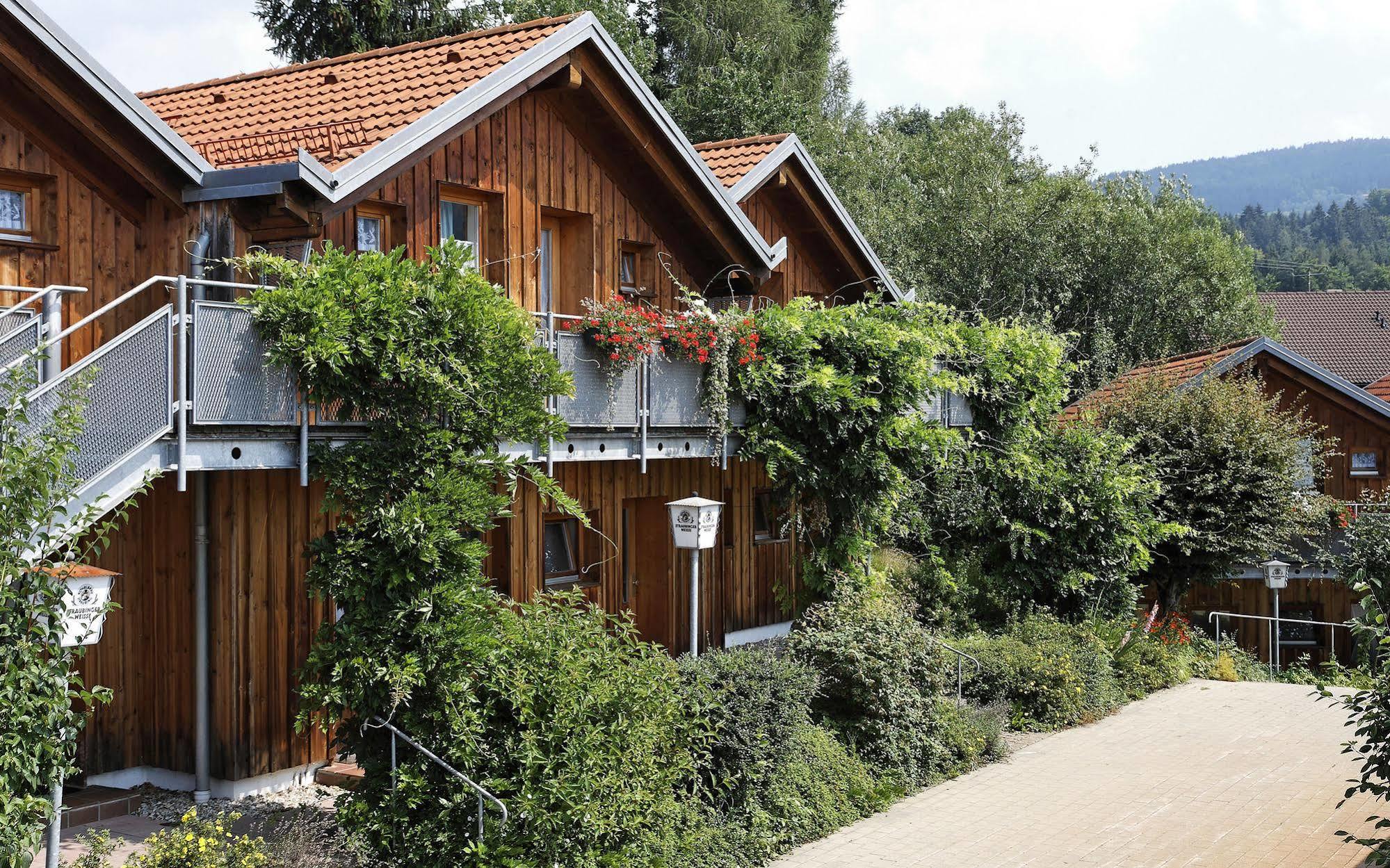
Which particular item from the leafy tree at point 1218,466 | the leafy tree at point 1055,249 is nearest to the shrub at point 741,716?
the leafy tree at point 1218,466

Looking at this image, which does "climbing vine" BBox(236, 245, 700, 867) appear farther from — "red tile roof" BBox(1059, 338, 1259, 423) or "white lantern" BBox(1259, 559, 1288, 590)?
"white lantern" BBox(1259, 559, 1288, 590)

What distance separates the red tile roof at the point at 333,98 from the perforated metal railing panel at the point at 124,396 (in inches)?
127

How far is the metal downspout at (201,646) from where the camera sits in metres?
11.2

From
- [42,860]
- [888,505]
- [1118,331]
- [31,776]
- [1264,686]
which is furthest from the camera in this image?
[1118,331]

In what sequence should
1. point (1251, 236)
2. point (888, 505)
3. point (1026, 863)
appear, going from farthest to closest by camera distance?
point (1251, 236) < point (888, 505) < point (1026, 863)

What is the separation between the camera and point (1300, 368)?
28.7m

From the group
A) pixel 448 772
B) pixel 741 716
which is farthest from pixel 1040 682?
pixel 448 772

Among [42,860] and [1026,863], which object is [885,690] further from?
[42,860]

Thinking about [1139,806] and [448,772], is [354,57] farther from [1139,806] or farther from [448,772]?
[1139,806]

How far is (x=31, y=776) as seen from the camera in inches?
266

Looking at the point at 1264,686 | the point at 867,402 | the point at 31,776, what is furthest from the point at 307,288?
the point at 1264,686

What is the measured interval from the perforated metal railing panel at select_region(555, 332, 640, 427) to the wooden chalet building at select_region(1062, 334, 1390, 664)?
683 inches

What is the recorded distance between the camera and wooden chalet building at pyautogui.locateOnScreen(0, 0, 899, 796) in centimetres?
969

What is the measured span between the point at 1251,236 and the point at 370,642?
20138 cm
